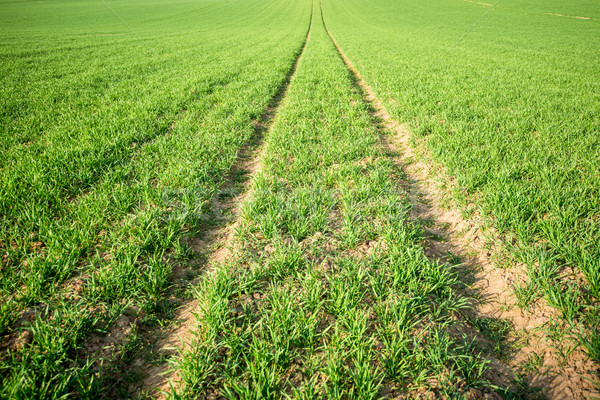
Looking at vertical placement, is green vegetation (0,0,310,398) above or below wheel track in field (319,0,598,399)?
above

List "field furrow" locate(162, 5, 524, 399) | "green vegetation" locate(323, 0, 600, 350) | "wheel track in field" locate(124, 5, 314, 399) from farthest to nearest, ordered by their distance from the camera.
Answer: "green vegetation" locate(323, 0, 600, 350) → "wheel track in field" locate(124, 5, 314, 399) → "field furrow" locate(162, 5, 524, 399)

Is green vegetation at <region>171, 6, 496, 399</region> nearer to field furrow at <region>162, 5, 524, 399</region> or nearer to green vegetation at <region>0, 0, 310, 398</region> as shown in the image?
field furrow at <region>162, 5, 524, 399</region>

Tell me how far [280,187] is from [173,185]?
5.74 feet

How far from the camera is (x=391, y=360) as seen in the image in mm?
1894

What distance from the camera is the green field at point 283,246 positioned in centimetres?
187

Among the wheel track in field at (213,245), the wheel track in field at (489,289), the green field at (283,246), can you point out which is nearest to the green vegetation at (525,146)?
the green field at (283,246)

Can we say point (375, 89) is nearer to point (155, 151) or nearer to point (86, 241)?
point (155, 151)

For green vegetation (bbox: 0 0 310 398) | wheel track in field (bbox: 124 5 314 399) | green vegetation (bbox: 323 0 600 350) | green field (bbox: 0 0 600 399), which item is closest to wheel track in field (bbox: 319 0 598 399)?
green field (bbox: 0 0 600 399)

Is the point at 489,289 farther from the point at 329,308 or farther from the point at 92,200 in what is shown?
the point at 92,200

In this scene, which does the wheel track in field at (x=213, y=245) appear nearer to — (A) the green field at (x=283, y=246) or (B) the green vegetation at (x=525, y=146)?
(A) the green field at (x=283, y=246)

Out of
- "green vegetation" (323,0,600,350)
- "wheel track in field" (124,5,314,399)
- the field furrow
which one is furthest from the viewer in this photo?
"green vegetation" (323,0,600,350)

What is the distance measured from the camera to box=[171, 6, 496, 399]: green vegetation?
1.81 metres

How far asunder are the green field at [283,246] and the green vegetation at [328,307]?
0.07 feet

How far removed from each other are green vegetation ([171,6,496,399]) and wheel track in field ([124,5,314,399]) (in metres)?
0.14
